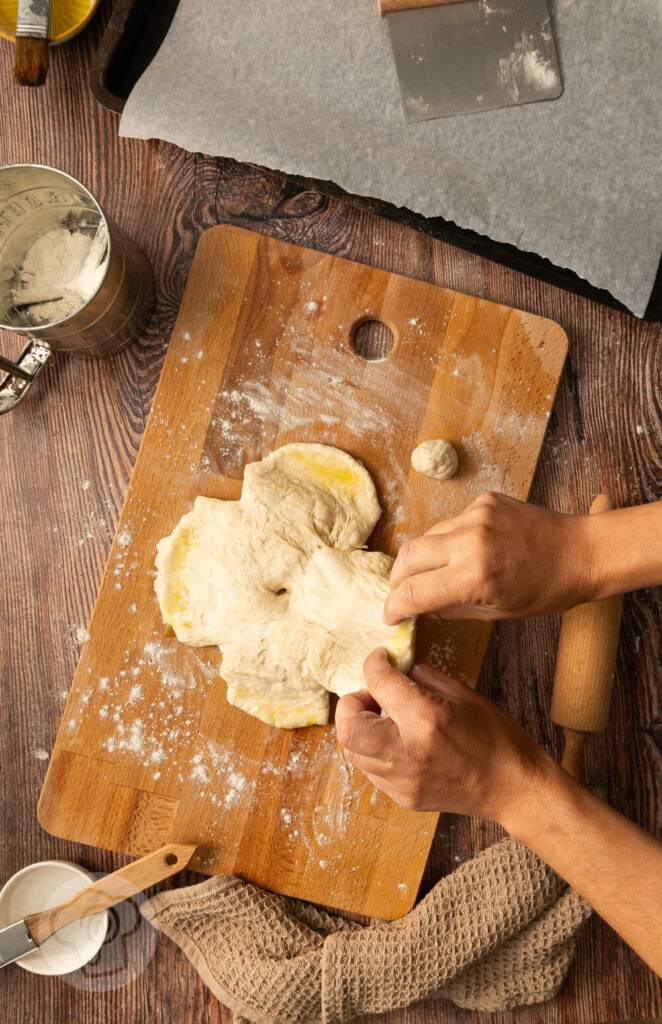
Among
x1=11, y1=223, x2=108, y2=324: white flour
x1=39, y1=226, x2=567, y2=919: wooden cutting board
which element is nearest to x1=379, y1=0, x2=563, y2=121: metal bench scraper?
x1=39, y1=226, x2=567, y2=919: wooden cutting board

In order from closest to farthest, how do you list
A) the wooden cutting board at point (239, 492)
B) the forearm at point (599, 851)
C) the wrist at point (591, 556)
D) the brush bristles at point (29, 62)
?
the forearm at point (599, 851) < the wrist at point (591, 556) < the brush bristles at point (29, 62) < the wooden cutting board at point (239, 492)

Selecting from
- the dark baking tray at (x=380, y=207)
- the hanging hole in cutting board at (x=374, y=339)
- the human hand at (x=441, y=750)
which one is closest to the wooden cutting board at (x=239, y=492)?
the hanging hole in cutting board at (x=374, y=339)

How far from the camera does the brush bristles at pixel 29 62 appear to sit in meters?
1.40

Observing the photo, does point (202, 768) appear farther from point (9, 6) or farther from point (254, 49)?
point (9, 6)

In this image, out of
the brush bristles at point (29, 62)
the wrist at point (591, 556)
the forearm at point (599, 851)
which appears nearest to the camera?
the forearm at point (599, 851)

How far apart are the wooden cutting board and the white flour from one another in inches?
→ 8.1

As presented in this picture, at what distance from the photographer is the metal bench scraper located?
5.17 feet

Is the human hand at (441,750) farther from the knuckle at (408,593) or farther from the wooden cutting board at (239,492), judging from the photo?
the wooden cutting board at (239,492)

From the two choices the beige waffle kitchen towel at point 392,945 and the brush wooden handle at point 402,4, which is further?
the brush wooden handle at point 402,4

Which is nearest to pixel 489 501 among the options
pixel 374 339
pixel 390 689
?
pixel 390 689

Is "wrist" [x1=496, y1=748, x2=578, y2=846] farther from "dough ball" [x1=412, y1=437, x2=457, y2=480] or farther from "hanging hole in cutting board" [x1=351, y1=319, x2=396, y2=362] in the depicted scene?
"hanging hole in cutting board" [x1=351, y1=319, x2=396, y2=362]

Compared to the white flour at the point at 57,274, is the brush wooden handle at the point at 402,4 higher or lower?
higher

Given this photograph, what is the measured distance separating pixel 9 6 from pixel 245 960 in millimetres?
2087

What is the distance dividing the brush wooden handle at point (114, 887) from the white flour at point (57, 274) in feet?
3.70
